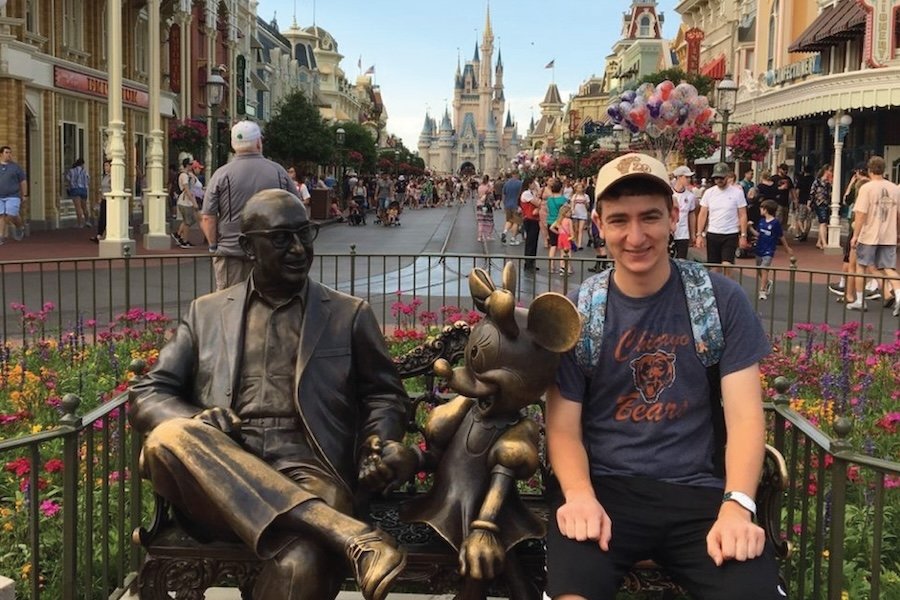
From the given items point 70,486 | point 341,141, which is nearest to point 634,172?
point 70,486

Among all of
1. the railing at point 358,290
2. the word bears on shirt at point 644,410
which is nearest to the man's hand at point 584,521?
the word bears on shirt at point 644,410

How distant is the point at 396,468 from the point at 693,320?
1.01 m

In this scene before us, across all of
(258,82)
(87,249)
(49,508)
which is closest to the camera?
(49,508)

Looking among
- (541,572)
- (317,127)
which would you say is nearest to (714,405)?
(541,572)

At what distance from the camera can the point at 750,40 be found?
150ft

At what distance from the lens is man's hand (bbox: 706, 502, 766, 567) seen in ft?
9.04

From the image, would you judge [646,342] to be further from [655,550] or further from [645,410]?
[655,550]

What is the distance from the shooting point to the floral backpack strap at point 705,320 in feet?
10.0

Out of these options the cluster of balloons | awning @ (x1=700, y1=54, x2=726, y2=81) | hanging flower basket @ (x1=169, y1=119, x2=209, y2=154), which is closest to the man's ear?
the cluster of balloons

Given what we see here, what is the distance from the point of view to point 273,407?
3.31 m

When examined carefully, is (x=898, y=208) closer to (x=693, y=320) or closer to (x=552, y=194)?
(x=552, y=194)

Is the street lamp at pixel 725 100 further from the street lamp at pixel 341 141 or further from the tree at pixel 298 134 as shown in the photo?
the tree at pixel 298 134

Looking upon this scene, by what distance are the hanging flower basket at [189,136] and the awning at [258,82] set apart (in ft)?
90.8

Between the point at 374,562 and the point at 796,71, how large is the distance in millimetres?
35307
